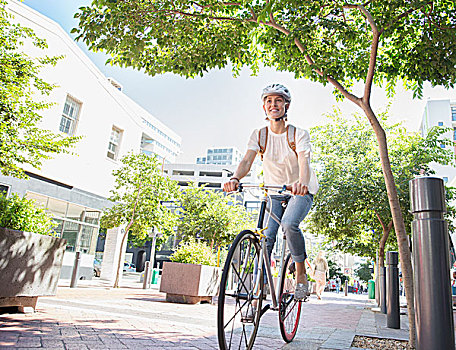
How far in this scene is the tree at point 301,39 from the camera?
19.3ft

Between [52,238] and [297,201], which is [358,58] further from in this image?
[52,238]

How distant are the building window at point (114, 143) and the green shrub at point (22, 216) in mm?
17405

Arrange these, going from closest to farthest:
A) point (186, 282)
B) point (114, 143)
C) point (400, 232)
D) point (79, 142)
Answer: point (400, 232) → point (186, 282) → point (79, 142) → point (114, 143)

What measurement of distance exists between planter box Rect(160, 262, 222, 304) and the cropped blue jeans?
596cm

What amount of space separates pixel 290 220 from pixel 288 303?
3.46ft

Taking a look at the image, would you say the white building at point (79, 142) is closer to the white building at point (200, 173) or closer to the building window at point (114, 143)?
the building window at point (114, 143)

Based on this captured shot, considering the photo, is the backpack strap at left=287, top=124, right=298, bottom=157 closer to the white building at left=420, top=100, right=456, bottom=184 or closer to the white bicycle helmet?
the white bicycle helmet

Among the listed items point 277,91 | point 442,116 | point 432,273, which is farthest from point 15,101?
point 442,116

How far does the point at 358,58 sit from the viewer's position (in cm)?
712

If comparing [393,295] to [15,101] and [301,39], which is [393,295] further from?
[15,101]

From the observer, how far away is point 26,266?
5.04 meters

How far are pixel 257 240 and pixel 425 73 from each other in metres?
4.64

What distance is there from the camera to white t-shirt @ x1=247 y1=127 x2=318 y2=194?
13.3ft

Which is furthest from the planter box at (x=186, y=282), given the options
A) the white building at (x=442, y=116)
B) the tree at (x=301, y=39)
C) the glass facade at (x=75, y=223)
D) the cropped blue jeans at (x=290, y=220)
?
the white building at (x=442, y=116)
